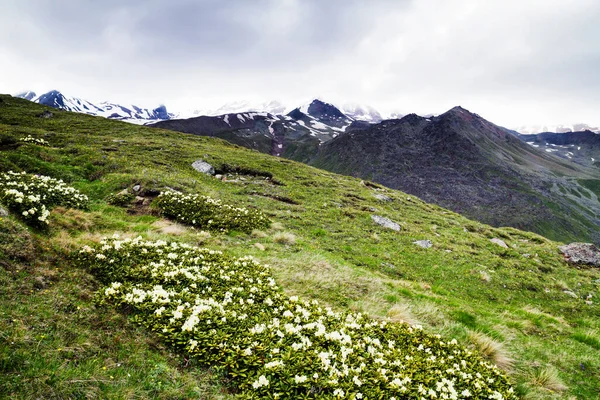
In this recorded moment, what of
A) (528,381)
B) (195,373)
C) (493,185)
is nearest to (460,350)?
(528,381)

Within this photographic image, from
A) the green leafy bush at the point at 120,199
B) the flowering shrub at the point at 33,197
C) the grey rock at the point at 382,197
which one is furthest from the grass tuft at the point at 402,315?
the grey rock at the point at 382,197

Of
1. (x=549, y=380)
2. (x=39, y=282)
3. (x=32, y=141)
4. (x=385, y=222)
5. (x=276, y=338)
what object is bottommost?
(x=549, y=380)

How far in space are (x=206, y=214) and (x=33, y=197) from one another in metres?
9.36

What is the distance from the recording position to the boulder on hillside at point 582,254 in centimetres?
3006

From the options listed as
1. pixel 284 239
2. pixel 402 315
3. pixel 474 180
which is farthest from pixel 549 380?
pixel 474 180

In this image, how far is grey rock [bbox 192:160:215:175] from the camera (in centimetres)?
3689

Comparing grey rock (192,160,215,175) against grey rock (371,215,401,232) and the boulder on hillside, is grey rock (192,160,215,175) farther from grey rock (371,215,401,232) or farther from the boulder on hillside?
the boulder on hillside

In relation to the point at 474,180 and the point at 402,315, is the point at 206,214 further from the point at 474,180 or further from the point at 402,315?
the point at 474,180

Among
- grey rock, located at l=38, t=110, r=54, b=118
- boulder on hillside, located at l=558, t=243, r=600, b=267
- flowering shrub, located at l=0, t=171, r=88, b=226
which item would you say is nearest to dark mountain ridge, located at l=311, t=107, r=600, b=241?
boulder on hillside, located at l=558, t=243, r=600, b=267

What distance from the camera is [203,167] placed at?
37562 millimetres

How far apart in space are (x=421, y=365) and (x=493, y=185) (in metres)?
164

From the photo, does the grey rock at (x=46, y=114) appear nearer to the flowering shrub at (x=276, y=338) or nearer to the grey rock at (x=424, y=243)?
the flowering shrub at (x=276, y=338)

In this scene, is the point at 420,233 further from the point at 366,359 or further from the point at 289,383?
the point at 289,383

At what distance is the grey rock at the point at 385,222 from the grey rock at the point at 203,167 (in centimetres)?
2093
